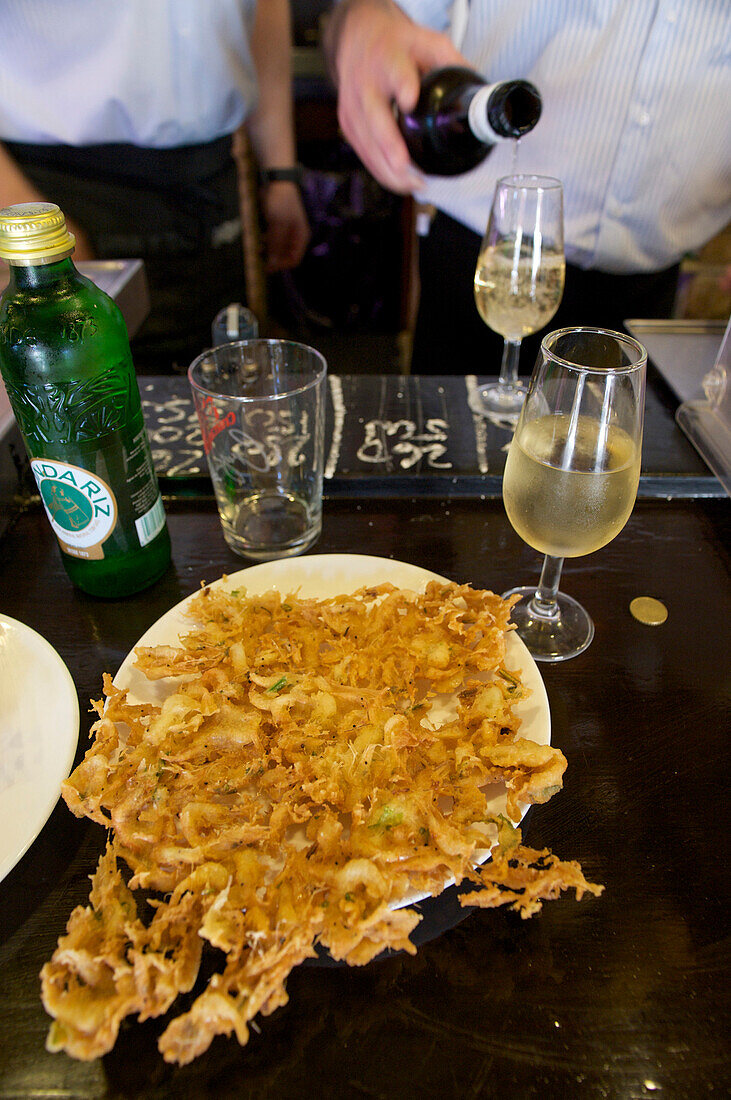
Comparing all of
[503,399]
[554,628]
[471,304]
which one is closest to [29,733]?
[554,628]

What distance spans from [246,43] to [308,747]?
1.60 metres

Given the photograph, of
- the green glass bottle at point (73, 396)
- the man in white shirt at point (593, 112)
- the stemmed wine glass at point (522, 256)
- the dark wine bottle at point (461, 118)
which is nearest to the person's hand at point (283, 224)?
the man in white shirt at point (593, 112)

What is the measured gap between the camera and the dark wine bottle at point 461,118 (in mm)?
906

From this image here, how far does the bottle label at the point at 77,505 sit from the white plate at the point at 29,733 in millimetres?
102

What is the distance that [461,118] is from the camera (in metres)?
1.02

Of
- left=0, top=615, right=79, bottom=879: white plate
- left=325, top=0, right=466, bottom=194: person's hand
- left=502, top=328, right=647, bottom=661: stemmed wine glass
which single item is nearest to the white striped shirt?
left=325, top=0, right=466, bottom=194: person's hand

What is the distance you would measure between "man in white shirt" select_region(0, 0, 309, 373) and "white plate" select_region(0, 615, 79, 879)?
80 cm

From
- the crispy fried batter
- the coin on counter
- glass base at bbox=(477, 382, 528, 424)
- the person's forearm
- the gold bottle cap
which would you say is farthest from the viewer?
the person's forearm

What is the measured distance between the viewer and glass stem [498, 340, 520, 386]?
1.13m

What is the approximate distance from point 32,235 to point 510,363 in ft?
2.50

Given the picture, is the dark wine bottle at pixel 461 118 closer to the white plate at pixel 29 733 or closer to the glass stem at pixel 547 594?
the glass stem at pixel 547 594

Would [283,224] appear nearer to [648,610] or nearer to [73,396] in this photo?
[73,396]

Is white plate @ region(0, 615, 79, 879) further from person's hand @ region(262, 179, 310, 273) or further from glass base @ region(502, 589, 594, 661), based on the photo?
person's hand @ region(262, 179, 310, 273)

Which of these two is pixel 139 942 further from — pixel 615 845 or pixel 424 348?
pixel 424 348
